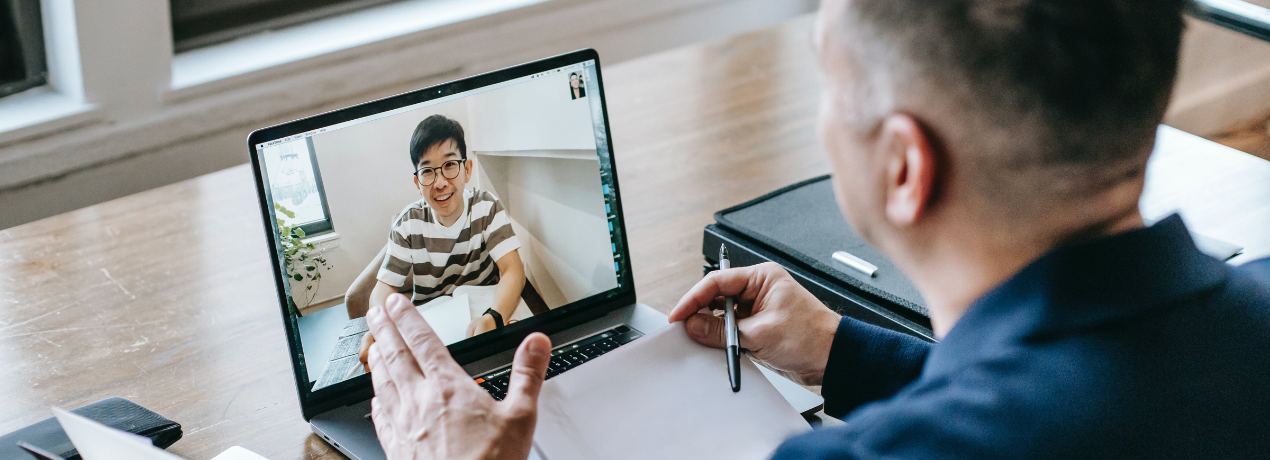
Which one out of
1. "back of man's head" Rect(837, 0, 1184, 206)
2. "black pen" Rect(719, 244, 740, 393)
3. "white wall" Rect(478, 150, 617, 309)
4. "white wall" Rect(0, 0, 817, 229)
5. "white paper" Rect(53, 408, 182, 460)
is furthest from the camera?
"white wall" Rect(0, 0, 817, 229)

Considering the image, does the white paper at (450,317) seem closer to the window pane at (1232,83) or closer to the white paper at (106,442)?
the white paper at (106,442)

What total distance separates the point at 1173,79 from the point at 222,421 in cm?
83

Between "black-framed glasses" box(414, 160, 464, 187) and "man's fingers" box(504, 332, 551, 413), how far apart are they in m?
0.28

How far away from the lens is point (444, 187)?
90 centimetres

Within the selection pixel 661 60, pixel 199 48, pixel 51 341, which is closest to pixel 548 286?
pixel 51 341

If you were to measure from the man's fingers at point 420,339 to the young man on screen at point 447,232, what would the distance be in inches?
7.1

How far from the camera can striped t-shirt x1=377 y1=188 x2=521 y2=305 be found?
0.88 m

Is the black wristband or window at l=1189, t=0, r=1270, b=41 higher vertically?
window at l=1189, t=0, r=1270, b=41

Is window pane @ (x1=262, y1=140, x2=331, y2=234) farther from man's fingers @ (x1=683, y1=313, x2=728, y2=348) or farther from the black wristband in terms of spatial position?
man's fingers @ (x1=683, y1=313, x2=728, y2=348)

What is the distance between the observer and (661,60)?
6.16 feet

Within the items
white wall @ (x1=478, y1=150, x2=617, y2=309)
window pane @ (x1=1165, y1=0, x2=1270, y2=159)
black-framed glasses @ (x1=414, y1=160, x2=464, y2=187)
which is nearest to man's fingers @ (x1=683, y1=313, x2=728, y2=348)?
white wall @ (x1=478, y1=150, x2=617, y2=309)

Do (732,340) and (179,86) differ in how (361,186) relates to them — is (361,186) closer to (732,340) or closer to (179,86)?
(732,340)

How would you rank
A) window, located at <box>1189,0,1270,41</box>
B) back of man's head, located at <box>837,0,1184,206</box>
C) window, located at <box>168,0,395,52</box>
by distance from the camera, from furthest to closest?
window, located at <box>168,0,395,52</box>
window, located at <box>1189,0,1270,41</box>
back of man's head, located at <box>837,0,1184,206</box>

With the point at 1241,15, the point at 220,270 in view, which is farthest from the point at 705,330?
the point at 1241,15
